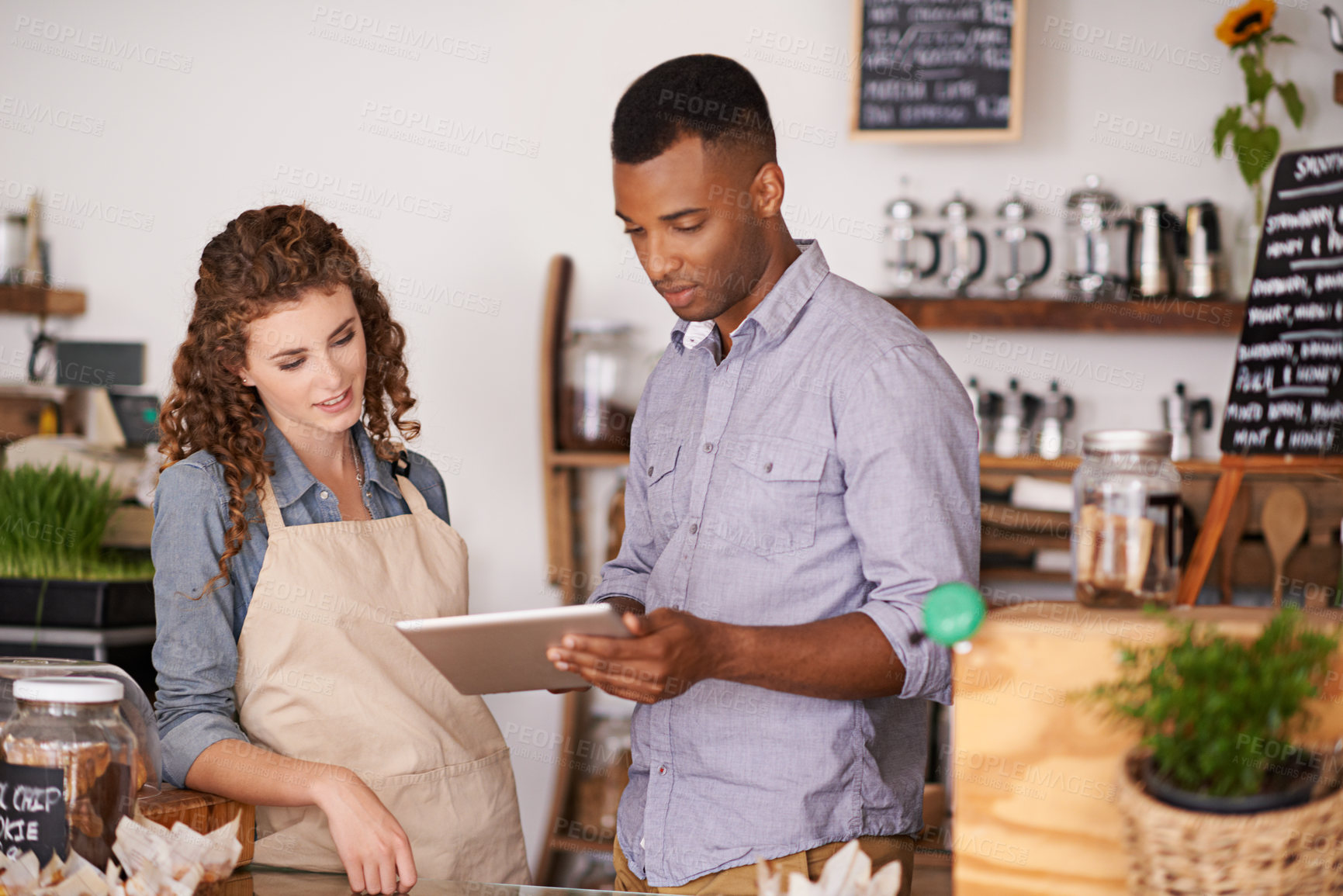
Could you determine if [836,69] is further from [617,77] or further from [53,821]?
[53,821]

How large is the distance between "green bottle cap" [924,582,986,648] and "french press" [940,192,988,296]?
2.16m

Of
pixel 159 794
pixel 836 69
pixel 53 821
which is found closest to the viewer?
pixel 53 821

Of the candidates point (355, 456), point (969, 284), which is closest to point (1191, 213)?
point (969, 284)

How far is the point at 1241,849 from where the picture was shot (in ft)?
2.78

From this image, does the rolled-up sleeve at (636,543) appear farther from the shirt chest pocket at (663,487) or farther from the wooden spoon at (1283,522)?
the wooden spoon at (1283,522)

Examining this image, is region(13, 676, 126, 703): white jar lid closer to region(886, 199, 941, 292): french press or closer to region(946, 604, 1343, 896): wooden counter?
region(946, 604, 1343, 896): wooden counter

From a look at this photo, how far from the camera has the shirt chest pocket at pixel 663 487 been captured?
1586 millimetres

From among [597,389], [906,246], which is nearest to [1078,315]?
[906,246]

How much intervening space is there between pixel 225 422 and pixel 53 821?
619 mm

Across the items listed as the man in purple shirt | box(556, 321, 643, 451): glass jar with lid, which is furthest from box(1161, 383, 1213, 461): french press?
the man in purple shirt

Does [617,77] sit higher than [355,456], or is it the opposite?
[617,77]

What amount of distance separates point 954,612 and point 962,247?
2.22 metres

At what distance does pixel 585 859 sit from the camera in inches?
131

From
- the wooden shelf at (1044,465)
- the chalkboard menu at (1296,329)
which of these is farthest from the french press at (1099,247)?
the chalkboard menu at (1296,329)
